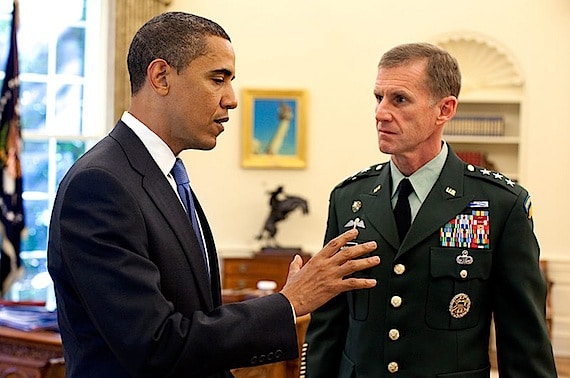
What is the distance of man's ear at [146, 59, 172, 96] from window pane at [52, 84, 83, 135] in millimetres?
5788

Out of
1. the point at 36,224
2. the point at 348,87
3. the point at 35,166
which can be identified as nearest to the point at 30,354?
the point at 36,224

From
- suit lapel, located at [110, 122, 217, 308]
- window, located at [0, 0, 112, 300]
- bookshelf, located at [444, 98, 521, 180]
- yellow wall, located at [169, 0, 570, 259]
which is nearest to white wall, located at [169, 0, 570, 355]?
yellow wall, located at [169, 0, 570, 259]

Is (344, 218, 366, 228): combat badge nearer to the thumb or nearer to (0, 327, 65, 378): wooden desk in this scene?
the thumb

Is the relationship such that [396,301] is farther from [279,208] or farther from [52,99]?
[52,99]

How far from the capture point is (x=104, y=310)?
180 cm

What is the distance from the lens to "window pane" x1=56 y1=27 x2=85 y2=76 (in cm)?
757

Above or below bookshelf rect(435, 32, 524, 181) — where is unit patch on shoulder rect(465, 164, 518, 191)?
below

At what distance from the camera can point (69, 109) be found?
763cm

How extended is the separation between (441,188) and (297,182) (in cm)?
572

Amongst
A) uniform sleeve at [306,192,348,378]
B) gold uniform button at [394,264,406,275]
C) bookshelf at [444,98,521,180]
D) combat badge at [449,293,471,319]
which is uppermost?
bookshelf at [444,98,521,180]

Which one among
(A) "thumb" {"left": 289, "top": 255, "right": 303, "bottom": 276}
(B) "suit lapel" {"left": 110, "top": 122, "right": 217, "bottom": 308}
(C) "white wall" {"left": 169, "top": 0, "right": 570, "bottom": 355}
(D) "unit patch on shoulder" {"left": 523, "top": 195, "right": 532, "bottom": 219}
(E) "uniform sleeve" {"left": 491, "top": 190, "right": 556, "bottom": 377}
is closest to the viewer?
(B) "suit lapel" {"left": 110, "top": 122, "right": 217, "bottom": 308}

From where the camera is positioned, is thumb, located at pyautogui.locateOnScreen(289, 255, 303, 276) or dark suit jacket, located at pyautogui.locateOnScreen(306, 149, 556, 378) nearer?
thumb, located at pyautogui.locateOnScreen(289, 255, 303, 276)

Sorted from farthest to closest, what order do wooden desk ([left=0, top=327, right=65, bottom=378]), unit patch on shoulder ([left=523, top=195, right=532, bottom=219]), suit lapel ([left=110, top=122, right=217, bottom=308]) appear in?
wooden desk ([left=0, top=327, right=65, bottom=378])
unit patch on shoulder ([left=523, top=195, right=532, bottom=219])
suit lapel ([left=110, top=122, right=217, bottom=308])

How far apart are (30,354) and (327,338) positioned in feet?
6.65
